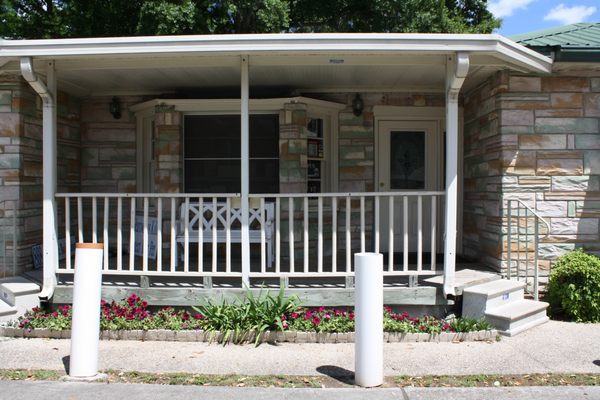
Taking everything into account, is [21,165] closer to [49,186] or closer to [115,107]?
[49,186]

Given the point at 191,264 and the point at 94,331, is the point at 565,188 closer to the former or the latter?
the point at 191,264

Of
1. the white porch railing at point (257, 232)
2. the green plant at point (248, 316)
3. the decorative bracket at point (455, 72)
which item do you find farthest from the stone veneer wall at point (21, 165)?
the decorative bracket at point (455, 72)

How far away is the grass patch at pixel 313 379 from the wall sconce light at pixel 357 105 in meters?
4.38

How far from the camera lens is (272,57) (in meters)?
5.74

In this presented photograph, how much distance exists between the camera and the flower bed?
5.29 meters

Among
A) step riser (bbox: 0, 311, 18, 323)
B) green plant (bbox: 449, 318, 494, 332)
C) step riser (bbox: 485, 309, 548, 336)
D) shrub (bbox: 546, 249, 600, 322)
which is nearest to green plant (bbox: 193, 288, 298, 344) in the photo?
green plant (bbox: 449, 318, 494, 332)

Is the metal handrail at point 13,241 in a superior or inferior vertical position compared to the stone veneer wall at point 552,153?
inferior

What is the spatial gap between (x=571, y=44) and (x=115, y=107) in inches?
243

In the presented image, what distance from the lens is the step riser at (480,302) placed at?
215 inches

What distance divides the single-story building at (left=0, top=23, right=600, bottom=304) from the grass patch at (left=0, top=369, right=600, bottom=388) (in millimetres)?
1392

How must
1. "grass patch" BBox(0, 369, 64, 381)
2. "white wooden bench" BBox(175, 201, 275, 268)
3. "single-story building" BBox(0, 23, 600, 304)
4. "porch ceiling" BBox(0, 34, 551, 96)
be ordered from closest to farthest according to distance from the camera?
"grass patch" BBox(0, 369, 64, 381), "porch ceiling" BBox(0, 34, 551, 96), "single-story building" BBox(0, 23, 600, 304), "white wooden bench" BBox(175, 201, 275, 268)

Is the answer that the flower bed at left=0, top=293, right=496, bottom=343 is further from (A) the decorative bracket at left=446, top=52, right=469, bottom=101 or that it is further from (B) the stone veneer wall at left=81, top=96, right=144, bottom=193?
(B) the stone veneer wall at left=81, top=96, right=144, bottom=193

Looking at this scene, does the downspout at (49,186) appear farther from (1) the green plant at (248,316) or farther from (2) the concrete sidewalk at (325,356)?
(1) the green plant at (248,316)

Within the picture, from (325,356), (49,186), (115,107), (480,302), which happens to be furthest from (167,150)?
(480,302)
